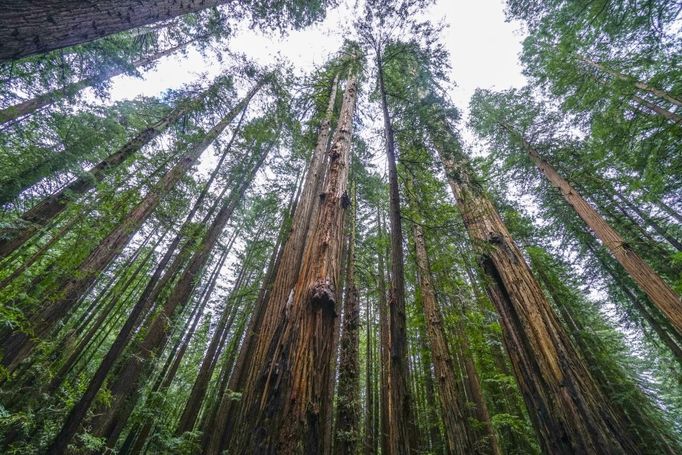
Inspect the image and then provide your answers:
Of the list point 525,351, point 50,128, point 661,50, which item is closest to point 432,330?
point 525,351

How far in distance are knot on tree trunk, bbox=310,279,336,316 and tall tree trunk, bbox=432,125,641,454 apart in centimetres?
253

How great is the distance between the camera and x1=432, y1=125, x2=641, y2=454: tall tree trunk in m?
2.62

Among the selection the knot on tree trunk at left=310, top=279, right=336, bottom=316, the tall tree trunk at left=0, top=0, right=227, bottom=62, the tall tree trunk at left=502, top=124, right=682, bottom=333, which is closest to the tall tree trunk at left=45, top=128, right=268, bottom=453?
the tall tree trunk at left=0, top=0, right=227, bottom=62

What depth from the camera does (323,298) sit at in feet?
6.73

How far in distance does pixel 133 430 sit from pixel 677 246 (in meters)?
21.0

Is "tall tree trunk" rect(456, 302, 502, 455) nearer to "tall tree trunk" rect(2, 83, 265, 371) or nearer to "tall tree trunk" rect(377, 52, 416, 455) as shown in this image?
"tall tree trunk" rect(377, 52, 416, 455)

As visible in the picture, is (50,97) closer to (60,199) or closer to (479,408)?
(60,199)

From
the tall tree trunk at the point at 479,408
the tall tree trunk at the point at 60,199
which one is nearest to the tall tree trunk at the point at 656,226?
the tall tree trunk at the point at 479,408

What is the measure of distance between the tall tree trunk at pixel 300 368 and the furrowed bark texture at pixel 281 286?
0.07 metres

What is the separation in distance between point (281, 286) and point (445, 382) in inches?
194

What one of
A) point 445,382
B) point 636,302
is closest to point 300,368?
point 445,382

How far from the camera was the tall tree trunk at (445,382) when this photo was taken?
15.2 feet

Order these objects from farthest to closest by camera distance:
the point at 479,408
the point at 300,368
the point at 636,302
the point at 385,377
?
1. the point at 636,302
2. the point at 479,408
3. the point at 385,377
4. the point at 300,368

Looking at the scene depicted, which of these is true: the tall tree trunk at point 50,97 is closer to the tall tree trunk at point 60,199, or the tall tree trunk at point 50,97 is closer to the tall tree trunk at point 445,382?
the tall tree trunk at point 60,199
